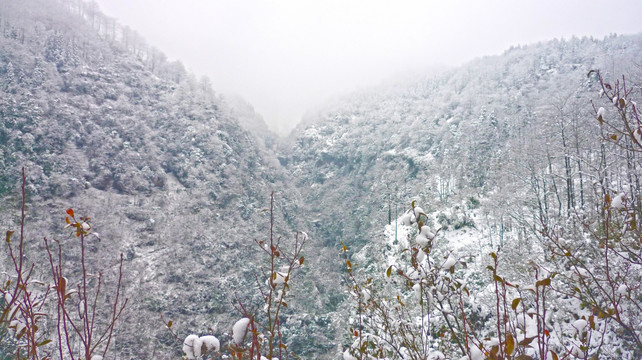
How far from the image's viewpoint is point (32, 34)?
192 feet

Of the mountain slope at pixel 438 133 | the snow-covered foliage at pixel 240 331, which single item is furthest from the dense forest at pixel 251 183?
the mountain slope at pixel 438 133

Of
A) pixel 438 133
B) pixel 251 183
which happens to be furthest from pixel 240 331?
pixel 438 133

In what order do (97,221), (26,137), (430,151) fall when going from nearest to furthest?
(97,221) < (26,137) < (430,151)

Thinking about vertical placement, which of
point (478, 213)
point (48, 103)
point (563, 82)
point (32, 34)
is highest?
point (32, 34)

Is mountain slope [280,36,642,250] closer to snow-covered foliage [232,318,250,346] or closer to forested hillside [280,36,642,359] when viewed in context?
forested hillside [280,36,642,359]

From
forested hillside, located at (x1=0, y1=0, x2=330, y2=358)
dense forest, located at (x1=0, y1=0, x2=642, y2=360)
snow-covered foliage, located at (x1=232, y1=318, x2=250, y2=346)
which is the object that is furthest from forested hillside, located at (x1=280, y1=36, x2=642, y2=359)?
forested hillside, located at (x1=0, y1=0, x2=330, y2=358)

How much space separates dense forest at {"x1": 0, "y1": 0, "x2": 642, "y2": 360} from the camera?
55.8 feet

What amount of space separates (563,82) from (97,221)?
75480 mm

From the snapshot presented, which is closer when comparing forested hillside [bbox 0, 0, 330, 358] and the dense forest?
the dense forest

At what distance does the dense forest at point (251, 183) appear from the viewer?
55.8ft

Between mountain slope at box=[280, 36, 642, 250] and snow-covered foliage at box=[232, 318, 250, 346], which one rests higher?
mountain slope at box=[280, 36, 642, 250]

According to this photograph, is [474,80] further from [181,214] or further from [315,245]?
[181,214]

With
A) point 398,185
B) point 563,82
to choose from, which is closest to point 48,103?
point 398,185

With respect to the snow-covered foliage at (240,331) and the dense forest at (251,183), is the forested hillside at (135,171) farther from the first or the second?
the snow-covered foliage at (240,331)
